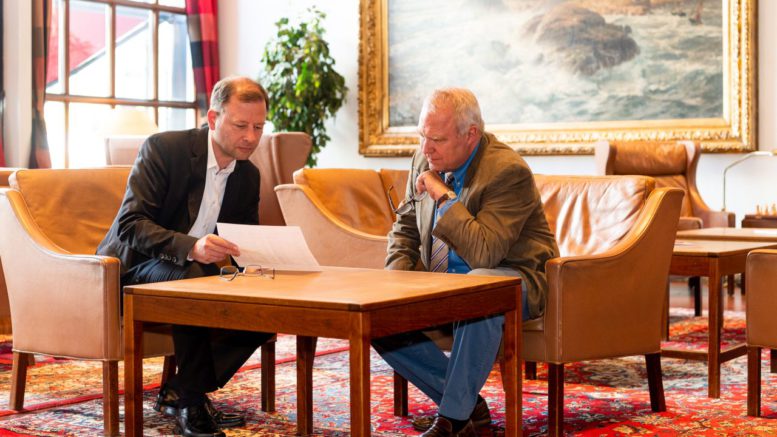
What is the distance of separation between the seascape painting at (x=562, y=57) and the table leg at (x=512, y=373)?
561 cm

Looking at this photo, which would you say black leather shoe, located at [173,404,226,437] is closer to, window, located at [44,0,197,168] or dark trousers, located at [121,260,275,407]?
dark trousers, located at [121,260,275,407]

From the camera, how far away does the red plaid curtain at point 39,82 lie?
858 cm

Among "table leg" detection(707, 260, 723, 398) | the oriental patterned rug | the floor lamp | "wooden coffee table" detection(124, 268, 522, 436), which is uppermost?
the floor lamp

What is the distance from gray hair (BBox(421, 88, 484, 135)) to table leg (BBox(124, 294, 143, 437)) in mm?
1077

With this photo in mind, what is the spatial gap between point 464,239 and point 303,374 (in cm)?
70

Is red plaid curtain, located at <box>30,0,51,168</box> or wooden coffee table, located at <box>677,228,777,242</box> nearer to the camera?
wooden coffee table, located at <box>677,228,777,242</box>

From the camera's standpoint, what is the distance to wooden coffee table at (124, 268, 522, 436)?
2.22 metres

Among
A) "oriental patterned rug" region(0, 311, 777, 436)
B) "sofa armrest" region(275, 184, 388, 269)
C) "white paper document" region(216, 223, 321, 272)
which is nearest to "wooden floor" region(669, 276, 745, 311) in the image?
"oriental patterned rug" region(0, 311, 777, 436)

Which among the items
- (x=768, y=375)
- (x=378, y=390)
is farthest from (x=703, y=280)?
(x=378, y=390)

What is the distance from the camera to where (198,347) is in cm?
318

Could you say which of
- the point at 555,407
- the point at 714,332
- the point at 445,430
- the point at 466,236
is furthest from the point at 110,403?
the point at 714,332

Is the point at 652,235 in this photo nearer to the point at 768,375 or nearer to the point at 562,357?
the point at 562,357

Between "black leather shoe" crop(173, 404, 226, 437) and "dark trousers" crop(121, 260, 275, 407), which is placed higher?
"dark trousers" crop(121, 260, 275, 407)

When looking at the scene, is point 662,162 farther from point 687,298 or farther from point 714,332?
point 714,332
